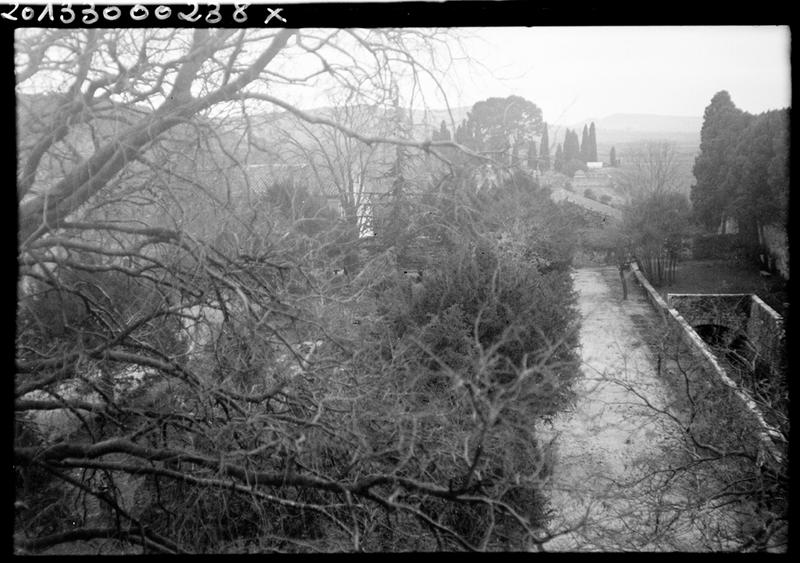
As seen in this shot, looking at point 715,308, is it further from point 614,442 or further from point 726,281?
point 614,442

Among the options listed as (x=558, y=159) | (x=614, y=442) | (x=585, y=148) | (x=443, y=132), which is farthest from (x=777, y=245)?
(x=614, y=442)

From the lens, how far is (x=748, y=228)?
4543 millimetres

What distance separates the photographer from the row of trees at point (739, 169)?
3893 mm

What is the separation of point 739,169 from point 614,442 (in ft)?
10.5

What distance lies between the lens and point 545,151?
15.4ft

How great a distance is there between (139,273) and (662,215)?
Result: 588 centimetres

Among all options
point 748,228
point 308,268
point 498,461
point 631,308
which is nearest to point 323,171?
point 308,268

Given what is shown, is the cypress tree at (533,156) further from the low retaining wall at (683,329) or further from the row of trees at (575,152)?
the low retaining wall at (683,329)

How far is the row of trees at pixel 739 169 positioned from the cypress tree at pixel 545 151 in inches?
49.9

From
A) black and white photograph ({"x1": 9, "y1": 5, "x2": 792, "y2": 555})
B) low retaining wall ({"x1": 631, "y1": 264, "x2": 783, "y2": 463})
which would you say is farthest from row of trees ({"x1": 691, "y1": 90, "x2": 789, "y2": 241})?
low retaining wall ({"x1": 631, "y1": 264, "x2": 783, "y2": 463})

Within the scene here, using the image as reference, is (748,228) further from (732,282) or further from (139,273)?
(139,273)

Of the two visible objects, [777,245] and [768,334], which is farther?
[768,334]

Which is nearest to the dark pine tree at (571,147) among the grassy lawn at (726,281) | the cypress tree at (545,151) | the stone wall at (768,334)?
the cypress tree at (545,151)

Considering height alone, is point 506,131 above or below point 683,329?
above
